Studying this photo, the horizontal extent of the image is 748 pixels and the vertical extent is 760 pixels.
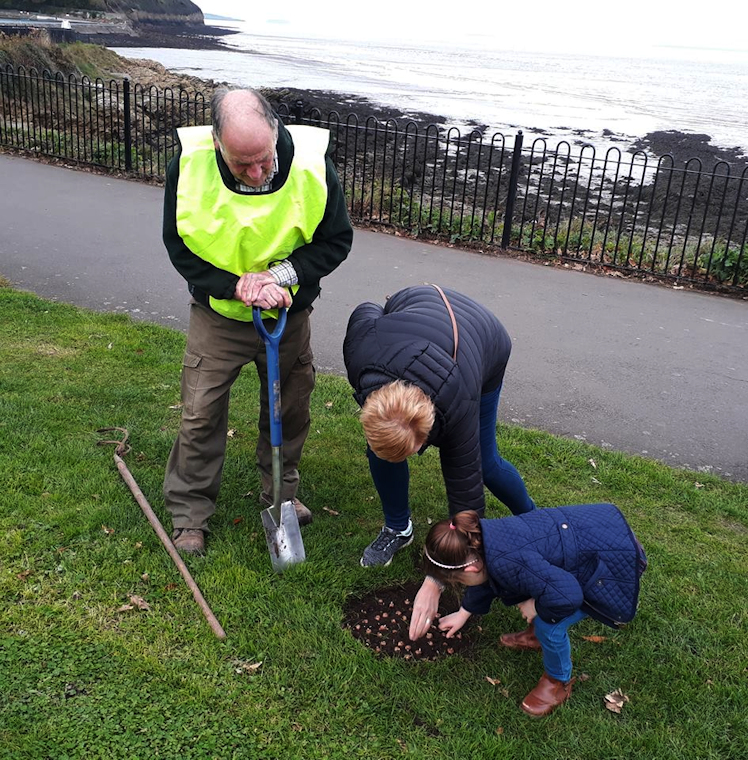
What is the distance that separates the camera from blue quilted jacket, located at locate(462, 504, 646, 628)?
2.68 meters

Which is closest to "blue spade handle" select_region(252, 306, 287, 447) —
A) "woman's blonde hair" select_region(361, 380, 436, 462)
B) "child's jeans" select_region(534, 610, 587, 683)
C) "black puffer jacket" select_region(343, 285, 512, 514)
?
"black puffer jacket" select_region(343, 285, 512, 514)

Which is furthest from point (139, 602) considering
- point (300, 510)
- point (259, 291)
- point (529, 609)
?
point (529, 609)

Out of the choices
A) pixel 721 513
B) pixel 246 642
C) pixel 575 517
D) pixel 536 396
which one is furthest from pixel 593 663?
pixel 536 396

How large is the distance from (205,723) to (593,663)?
4.98ft

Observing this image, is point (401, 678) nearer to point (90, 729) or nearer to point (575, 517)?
point (575, 517)

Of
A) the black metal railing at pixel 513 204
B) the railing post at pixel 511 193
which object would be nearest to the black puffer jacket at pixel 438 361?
the black metal railing at pixel 513 204

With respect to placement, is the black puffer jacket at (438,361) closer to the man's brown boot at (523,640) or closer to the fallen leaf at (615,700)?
the man's brown boot at (523,640)

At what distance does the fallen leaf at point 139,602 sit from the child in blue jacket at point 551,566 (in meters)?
1.26

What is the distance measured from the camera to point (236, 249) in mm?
3203

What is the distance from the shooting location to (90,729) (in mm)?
2744

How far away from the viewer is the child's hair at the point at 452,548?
273 cm

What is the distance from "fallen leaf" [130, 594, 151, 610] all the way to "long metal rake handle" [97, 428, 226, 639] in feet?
0.62

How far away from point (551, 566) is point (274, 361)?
55.5 inches

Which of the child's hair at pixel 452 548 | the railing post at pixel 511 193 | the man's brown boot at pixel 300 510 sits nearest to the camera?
the child's hair at pixel 452 548
